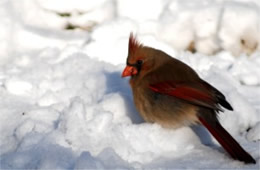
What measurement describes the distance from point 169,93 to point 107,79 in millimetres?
776

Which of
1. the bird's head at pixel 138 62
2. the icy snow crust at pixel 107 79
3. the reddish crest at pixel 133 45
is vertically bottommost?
the icy snow crust at pixel 107 79

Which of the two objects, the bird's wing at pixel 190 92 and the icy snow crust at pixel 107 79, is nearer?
the icy snow crust at pixel 107 79

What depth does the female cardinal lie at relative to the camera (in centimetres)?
285

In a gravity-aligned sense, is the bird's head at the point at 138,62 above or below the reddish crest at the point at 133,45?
below

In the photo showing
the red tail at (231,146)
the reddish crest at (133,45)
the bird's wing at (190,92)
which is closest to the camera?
the red tail at (231,146)

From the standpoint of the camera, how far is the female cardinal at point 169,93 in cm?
285

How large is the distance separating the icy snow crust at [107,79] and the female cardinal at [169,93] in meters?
0.12

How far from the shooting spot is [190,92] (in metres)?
2.87

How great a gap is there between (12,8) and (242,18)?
2044 millimetres

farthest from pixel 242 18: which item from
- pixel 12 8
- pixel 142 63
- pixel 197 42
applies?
pixel 12 8

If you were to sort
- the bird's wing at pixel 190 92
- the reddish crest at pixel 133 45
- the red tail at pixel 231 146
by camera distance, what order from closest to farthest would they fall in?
the red tail at pixel 231 146
the bird's wing at pixel 190 92
the reddish crest at pixel 133 45

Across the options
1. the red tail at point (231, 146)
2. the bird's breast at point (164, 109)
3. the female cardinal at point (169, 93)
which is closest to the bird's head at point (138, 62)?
the female cardinal at point (169, 93)

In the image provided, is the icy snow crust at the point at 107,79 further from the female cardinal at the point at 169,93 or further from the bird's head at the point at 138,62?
the bird's head at the point at 138,62

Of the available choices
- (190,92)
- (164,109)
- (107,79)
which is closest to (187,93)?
(190,92)
